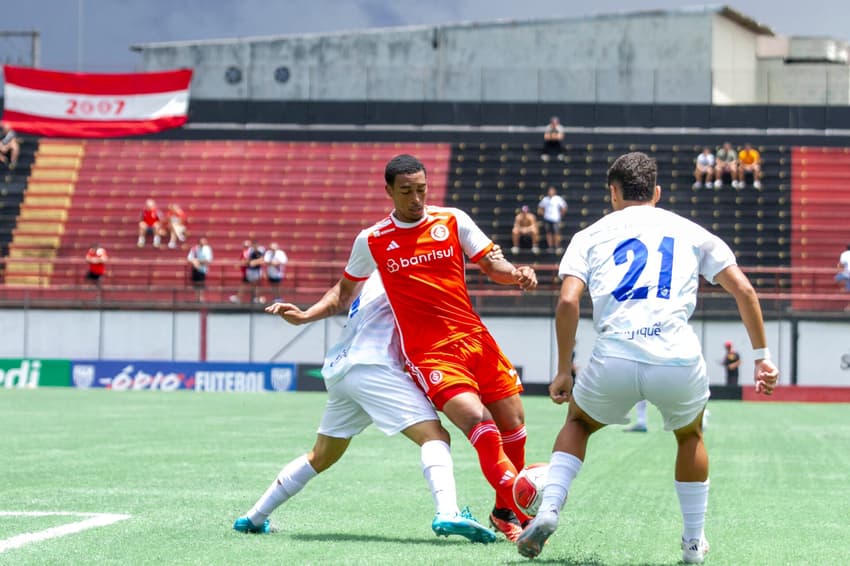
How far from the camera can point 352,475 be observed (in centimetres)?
1230

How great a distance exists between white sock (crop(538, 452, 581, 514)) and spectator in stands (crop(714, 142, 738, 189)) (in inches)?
1419

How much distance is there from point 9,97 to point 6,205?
5209mm

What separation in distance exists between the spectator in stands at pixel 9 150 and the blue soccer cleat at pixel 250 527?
39.6 m

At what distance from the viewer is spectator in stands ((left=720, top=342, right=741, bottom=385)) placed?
33406 mm

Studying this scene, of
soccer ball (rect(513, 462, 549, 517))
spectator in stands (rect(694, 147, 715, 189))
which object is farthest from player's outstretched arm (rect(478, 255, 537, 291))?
spectator in stands (rect(694, 147, 715, 189))

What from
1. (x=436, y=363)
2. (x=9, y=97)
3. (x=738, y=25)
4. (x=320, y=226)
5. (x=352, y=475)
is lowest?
(x=352, y=475)

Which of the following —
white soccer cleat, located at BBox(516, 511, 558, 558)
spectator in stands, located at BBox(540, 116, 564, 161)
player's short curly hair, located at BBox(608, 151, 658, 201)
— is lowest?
white soccer cleat, located at BBox(516, 511, 558, 558)

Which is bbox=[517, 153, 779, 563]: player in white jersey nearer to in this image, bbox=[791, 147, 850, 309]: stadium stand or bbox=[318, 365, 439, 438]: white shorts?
bbox=[318, 365, 439, 438]: white shorts

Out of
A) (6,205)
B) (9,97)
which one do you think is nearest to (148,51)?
(9,97)

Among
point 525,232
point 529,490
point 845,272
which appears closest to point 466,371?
point 529,490

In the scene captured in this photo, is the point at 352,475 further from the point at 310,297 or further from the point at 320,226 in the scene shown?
the point at 320,226

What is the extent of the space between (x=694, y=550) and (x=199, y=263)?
101 ft

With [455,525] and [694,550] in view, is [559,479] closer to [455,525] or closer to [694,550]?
[455,525]

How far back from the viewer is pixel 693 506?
6.99 meters
